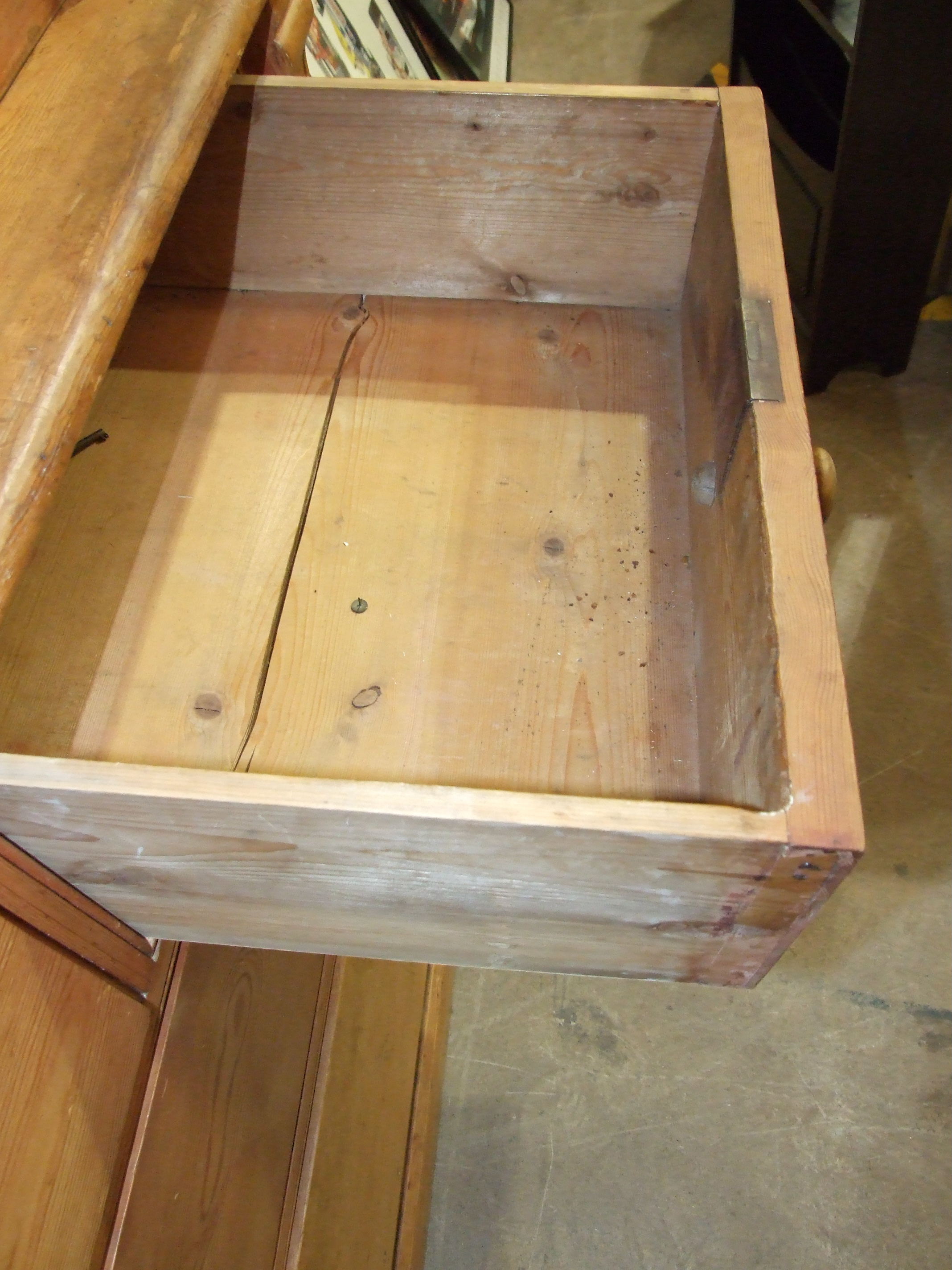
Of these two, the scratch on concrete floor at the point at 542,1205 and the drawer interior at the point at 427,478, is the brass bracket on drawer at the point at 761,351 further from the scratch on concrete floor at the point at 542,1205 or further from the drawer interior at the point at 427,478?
the scratch on concrete floor at the point at 542,1205

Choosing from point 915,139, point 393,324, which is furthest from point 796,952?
point 915,139

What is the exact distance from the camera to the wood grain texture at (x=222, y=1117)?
2.61 feet

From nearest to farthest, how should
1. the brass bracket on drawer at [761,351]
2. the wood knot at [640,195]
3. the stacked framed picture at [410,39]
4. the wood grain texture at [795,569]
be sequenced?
the wood grain texture at [795,569]
the brass bracket on drawer at [761,351]
the wood knot at [640,195]
the stacked framed picture at [410,39]

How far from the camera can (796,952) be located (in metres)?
1.48

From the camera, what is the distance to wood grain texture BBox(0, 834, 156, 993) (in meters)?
0.60

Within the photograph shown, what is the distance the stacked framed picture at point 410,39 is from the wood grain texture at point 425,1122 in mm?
1279

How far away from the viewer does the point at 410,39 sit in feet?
6.66

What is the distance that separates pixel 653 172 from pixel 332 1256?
4.13ft

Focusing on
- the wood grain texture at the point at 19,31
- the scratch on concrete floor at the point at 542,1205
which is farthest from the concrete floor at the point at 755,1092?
the wood grain texture at the point at 19,31

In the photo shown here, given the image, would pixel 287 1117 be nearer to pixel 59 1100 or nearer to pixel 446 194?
pixel 59 1100

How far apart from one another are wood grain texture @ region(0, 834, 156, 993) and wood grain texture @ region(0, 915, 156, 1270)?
0.03 ft

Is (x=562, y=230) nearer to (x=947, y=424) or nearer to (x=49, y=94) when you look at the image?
(x=49, y=94)

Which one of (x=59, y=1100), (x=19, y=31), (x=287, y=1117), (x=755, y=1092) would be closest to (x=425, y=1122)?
(x=287, y=1117)

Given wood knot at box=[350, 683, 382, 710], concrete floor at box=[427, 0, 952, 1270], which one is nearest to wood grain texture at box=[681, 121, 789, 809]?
wood knot at box=[350, 683, 382, 710]
